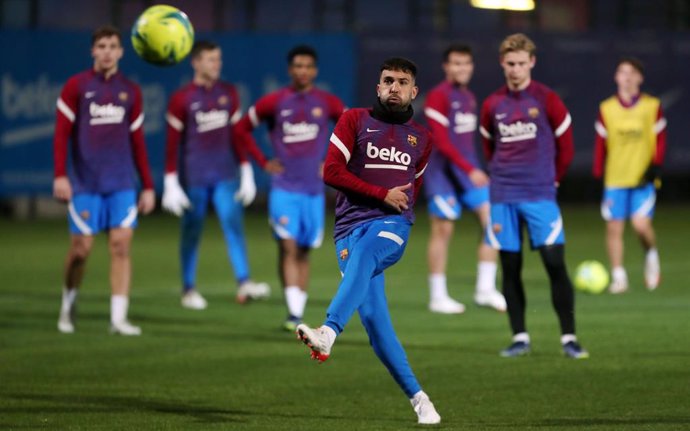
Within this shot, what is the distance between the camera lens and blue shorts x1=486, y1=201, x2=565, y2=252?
1127 centimetres

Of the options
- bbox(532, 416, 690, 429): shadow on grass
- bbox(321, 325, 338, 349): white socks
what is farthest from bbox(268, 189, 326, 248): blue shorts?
bbox(321, 325, 338, 349): white socks

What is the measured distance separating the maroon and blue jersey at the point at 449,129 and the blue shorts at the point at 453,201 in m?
0.06

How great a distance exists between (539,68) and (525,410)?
20255 mm

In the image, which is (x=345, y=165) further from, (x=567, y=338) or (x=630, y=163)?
(x=630, y=163)

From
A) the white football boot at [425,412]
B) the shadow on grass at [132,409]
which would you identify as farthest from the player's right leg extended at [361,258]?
the shadow on grass at [132,409]

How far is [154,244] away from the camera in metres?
22.8

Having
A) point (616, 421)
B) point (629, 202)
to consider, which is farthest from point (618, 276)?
Result: point (616, 421)

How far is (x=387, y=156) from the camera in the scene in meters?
8.65

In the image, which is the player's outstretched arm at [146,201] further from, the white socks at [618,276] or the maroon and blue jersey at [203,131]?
the white socks at [618,276]

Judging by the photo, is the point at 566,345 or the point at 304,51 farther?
the point at 304,51

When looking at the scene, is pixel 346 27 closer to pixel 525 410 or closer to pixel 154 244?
pixel 154 244

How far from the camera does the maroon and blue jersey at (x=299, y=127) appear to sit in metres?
13.5

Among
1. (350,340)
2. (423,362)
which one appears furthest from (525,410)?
(350,340)

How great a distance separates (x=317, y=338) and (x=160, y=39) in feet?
13.8
